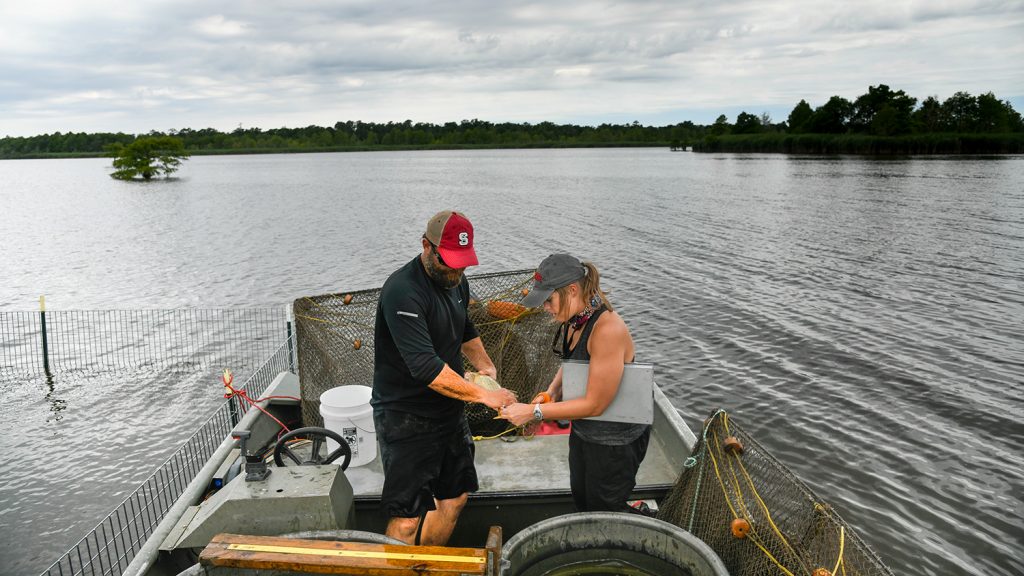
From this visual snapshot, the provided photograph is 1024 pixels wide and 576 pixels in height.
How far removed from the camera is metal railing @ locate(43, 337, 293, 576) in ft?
22.2

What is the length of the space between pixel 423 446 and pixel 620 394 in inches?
47.4

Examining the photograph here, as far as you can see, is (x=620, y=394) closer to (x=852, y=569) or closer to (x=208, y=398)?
(x=852, y=569)

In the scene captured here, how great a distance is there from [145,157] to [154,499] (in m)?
64.9

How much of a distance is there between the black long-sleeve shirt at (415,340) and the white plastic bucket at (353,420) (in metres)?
1.64

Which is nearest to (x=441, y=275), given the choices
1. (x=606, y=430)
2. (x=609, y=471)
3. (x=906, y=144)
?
(x=606, y=430)

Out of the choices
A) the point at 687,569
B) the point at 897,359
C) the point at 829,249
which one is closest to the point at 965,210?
the point at 829,249

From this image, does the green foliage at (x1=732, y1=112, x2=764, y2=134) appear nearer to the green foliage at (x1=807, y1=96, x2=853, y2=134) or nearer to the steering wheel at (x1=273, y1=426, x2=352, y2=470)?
the green foliage at (x1=807, y1=96, x2=853, y2=134)

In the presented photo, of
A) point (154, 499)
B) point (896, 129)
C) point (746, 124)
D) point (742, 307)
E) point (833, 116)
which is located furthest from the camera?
point (746, 124)

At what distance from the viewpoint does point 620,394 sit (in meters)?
3.61

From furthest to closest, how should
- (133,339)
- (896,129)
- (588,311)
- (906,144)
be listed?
(896,129), (906,144), (133,339), (588,311)

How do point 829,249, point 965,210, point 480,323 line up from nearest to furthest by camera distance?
point 480,323 → point 829,249 → point 965,210

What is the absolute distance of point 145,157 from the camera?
63.6 metres

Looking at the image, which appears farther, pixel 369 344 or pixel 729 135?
pixel 729 135

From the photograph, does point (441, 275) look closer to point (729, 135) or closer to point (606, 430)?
point (606, 430)
